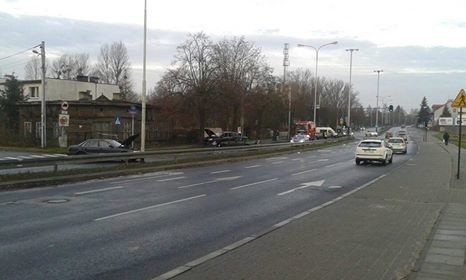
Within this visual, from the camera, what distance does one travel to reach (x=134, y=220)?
10.7 metres

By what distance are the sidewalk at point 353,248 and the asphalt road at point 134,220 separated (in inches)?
24.9

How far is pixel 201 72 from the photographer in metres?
57.1

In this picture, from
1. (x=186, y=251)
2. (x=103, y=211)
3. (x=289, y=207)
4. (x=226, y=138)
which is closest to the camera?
(x=186, y=251)

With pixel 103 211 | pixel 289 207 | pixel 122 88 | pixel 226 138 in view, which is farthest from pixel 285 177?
pixel 122 88

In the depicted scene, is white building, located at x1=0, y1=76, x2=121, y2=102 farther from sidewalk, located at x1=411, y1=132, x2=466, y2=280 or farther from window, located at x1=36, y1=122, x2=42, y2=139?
sidewalk, located at x1=411, y1=132, x2=466, y2=280

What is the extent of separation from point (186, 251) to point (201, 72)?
164ft

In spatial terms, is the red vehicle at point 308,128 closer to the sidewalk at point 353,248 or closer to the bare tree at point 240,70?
the bare tree at point 240,70

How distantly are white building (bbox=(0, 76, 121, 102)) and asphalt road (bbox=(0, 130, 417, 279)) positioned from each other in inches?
2440

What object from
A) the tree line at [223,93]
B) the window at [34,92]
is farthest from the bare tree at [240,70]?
the window at [34,92]

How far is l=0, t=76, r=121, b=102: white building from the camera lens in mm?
77125

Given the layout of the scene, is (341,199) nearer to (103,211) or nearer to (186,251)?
(103,211)

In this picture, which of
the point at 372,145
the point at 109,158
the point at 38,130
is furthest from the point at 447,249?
the point at 38,130

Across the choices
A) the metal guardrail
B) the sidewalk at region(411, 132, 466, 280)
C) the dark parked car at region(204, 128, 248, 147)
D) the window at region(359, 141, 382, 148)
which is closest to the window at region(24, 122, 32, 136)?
the dark parked car at region(204, 128, 248, 147)

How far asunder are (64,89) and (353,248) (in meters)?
77.0
